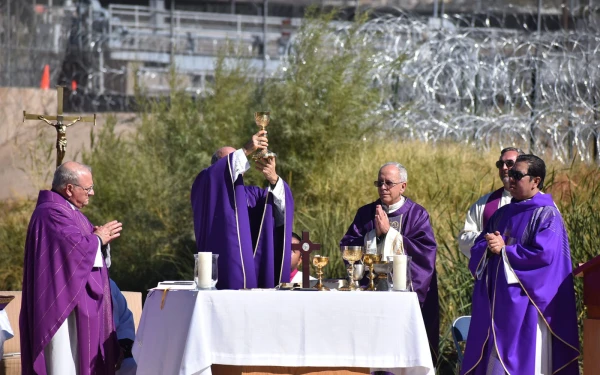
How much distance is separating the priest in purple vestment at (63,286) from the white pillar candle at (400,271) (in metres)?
1.89

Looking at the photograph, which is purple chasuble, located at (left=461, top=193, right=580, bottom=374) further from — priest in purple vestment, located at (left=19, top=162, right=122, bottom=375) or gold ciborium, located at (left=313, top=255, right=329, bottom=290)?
priest in purple vestment, located at (left=19, top=162, right=122, bottom=375)

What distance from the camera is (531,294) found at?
6.51 m

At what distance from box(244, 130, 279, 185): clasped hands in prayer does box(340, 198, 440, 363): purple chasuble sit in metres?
0.81

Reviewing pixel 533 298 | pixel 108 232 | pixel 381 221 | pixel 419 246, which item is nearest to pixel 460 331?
pixel 419 246

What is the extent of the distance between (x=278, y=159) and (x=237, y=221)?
6006 millimetres

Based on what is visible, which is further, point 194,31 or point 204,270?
point 194,31

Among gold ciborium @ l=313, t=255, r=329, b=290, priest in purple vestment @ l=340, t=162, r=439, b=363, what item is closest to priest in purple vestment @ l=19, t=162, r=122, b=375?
gold ciborium @ l=313, t=255, r=329, b=290

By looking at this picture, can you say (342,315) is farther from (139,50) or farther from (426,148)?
(139,50)

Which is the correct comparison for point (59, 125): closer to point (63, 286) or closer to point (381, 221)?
point (63, 286)

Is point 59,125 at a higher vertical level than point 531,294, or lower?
higher

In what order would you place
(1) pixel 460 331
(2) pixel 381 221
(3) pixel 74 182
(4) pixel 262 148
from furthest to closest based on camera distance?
(1) pixel 460 331 → (2) pixel 381 221 → (3) pixel 74 182 → (4) pixel 262 148

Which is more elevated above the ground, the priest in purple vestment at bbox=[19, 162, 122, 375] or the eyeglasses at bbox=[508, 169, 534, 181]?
the eyeglasses at bbox=[508, 169, 534, 181]

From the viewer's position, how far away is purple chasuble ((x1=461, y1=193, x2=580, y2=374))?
6473 millimetres

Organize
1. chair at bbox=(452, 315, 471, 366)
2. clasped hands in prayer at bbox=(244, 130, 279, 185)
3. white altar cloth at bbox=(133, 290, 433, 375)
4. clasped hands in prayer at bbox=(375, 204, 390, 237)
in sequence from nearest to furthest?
1. white altar cloth at bbox=(133, 290, 433, 375)
2. clasped hands in prayer at bbox=(244, 130, 279, 185)
3. clasped hands in prayer at bbox=(375, 204, 390, 237)
4. chair at bbox=(452, 315, 471, 366)
